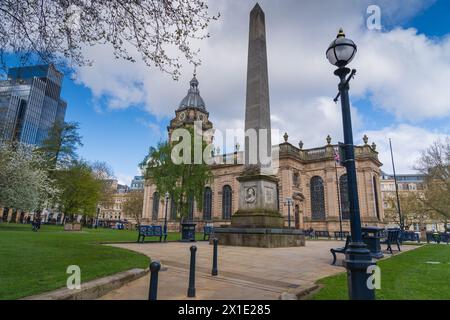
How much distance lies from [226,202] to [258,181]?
2977 cm

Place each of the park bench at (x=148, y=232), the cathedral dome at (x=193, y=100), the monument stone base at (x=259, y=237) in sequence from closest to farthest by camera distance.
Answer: the monument stone base at (x=259, y=237) < the park bench at (x=148, y=232) < the cathedral dome at (x=193, y=100)

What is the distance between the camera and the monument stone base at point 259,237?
39.6ft

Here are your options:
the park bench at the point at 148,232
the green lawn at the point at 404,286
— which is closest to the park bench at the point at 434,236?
the green lawn at the point at 404,286

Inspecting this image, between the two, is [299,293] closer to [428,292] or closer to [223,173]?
[428,292]

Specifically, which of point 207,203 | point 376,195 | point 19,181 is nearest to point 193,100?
point 207,203

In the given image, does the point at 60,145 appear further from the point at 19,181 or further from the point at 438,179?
the point at 438,179

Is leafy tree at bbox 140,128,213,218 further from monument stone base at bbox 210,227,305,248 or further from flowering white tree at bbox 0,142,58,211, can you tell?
monument stone base at bbox 210,227,305,248

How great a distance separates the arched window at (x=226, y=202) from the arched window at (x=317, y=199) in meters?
12.0

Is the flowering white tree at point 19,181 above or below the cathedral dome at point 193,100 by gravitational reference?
below

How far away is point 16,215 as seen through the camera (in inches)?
2276

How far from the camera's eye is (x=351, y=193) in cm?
382

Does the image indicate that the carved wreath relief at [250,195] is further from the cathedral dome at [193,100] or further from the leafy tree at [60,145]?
the cathedral dome at [193,100]

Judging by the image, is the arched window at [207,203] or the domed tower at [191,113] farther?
the domed tower at [191,113]
